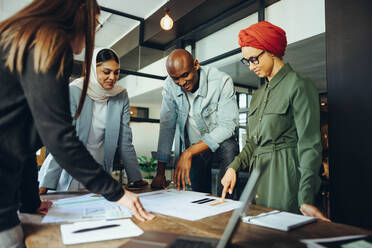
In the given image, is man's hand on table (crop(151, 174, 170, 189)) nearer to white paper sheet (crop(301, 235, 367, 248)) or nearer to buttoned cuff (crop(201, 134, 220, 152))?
buttoned cuff (crop(201, 134, 220, 152))

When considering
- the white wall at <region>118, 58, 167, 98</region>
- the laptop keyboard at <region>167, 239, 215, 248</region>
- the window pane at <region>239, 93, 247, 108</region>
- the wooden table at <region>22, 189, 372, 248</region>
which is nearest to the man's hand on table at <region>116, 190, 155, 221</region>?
the wooden table at <region>22, 189, 372, 248</region>

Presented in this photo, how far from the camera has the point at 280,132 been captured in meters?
1.14

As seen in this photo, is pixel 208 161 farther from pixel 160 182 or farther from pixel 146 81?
pixel 146 81

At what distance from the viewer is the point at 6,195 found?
647 mm

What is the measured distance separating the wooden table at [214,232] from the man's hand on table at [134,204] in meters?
0.02

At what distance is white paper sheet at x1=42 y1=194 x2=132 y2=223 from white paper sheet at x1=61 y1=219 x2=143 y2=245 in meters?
0.06

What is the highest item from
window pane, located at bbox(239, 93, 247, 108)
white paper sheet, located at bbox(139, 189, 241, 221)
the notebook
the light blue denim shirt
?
window pane, located at bbox(239, 93, 247, 108)

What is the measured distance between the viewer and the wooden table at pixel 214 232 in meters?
0.62

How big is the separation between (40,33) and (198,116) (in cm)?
119

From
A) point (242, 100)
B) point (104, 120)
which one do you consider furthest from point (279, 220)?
point (242, 100)

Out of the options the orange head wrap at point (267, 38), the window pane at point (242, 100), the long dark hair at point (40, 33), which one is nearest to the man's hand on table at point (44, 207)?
the long dark hair at point (40, 33)

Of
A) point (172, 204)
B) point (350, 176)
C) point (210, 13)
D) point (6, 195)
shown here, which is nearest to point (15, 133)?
point (6, 195)

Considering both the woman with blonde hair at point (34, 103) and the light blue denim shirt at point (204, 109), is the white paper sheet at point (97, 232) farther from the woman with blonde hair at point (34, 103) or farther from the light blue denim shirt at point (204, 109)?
the light blue denim shirt at point (204, 109)

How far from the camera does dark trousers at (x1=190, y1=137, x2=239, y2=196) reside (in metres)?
1.61
